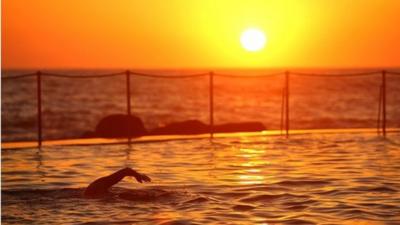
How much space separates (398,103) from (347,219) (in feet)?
159

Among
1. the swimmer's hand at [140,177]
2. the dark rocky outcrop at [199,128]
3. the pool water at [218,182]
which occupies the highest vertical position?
the swimmer's hand at [140,177]

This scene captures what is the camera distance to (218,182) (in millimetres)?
12969

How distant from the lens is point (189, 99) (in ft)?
249

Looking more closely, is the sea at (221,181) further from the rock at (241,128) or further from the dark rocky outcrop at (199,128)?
the dark rocky outcrop at (199,128)

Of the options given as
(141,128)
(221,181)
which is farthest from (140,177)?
(141,128)

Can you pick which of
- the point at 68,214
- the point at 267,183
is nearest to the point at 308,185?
the point at 267,183

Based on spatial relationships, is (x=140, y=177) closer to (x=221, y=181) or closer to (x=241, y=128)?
(x=221, y=181)

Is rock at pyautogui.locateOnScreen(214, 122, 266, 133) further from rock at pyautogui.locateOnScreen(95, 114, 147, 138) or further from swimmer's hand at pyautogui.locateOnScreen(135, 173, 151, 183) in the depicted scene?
swimmer's hand at pyautogui.locateOnScreen(135, 173, 151, 183)

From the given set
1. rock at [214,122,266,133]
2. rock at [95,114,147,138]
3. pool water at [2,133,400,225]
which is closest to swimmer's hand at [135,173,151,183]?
pool water at [2,133,400,225]

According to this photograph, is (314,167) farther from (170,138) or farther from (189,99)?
(189,99)

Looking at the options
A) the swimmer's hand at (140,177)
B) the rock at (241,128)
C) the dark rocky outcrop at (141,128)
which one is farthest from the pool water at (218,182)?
the rock at (241,128)

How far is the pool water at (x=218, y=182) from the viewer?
10164mm

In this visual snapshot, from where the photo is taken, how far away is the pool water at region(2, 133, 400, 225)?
1016 cm

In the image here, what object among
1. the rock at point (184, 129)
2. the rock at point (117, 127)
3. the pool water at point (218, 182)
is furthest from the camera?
the rock at point (184, 129)
